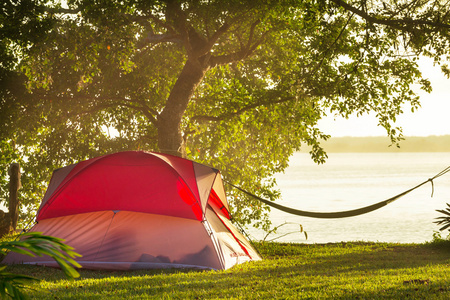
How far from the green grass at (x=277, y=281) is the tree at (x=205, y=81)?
4096mm

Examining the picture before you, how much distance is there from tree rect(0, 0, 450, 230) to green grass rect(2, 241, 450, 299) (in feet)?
13.4

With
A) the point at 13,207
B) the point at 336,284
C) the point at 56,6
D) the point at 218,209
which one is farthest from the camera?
the point at 13,207

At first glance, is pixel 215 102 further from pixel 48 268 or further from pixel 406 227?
pixel 406 227

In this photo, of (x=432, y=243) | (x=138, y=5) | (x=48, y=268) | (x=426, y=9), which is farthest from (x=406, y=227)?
(x=48, y=268)

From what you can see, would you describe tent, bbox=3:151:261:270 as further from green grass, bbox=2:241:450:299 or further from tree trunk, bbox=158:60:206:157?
tree trunk, bbox=158:60:206:157

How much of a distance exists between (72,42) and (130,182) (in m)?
4.52

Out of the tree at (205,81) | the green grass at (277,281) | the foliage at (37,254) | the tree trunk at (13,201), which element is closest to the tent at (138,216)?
the green grass at (277,281)

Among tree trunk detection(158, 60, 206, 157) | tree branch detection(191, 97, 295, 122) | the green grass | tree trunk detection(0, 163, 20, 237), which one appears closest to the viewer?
the green grass

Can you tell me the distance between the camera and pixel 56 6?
12.3 metres

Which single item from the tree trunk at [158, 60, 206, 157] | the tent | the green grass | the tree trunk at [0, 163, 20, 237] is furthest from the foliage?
the tree trunk at [0, 163, 20, 237]

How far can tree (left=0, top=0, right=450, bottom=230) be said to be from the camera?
11.5m

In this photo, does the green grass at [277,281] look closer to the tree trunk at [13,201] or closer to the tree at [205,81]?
the tree at [205,81]

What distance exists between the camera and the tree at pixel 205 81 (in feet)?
37.8

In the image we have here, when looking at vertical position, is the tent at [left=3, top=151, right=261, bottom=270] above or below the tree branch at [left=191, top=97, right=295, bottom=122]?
below
